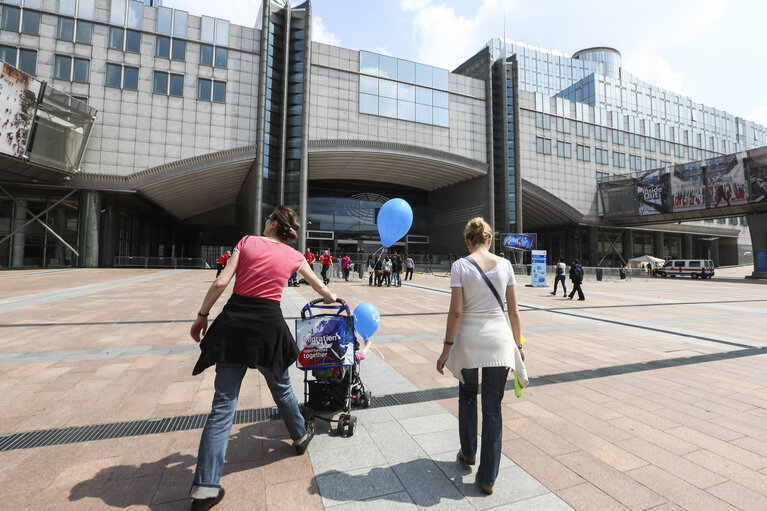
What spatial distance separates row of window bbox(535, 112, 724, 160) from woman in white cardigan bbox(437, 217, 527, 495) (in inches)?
1858

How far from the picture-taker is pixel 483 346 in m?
2.26

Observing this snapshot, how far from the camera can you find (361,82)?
116ft

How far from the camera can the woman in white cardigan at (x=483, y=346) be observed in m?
2.21

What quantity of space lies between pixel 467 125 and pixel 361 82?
12523mm

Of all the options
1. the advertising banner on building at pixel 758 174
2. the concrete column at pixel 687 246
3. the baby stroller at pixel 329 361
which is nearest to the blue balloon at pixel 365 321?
the baby stroller at pixel 329 361

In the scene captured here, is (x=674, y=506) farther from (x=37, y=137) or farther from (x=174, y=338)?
(x=37, y=137)

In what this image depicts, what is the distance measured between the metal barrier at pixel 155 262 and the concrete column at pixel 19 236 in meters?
6.03

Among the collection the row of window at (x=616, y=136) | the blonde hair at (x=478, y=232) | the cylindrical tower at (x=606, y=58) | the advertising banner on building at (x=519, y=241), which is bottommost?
the blonde hair at (x=478, y=232)

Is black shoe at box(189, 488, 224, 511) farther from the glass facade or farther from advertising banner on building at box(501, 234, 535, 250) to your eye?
the glass facade

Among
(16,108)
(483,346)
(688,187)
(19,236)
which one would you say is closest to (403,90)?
(16,108)

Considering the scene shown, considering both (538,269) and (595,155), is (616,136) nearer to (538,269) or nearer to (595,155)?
(595,155)

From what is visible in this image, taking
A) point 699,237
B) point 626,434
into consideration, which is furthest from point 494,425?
point 699,237

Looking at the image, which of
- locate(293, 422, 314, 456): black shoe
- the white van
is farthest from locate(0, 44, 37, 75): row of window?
the white van

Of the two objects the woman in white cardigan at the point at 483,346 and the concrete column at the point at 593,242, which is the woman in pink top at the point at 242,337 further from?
the concrete column at the point at 593,242
